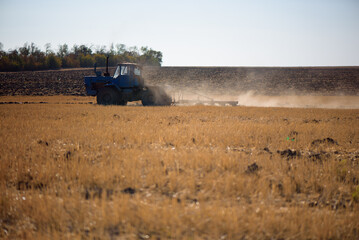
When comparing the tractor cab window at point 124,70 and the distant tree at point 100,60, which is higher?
the distant tree at point 100,60

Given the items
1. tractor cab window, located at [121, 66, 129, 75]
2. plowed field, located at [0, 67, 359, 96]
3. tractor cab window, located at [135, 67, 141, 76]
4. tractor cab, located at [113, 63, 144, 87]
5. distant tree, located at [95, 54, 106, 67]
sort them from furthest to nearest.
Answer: distant tree, located at [95, 54, 106, 67] < plowed field, located at [0, 67, 359, 96] < tractor cab window, located at [135, 67, 141, 76] < tractor cab window, located at [121, 66, 129, 75] < tractor cab, located at [113, 63, 144, 87]

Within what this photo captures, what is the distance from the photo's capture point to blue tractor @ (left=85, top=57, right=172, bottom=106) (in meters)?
19.5

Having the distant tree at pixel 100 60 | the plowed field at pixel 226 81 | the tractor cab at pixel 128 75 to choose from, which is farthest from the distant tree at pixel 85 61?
the tractor cab at pixel 128 75

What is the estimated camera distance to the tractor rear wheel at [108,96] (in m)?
19.7

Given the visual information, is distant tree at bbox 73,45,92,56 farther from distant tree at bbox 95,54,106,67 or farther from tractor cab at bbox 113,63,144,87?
tractor cab at bbox 113,63,144,87

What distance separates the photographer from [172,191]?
4121mm

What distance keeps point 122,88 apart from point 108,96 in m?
1.30

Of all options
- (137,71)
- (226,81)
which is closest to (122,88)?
(137,71)

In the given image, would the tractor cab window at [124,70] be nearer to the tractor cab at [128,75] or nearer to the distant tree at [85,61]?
the tractor cab at [128,75]

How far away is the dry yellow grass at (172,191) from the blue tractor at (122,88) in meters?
12.3

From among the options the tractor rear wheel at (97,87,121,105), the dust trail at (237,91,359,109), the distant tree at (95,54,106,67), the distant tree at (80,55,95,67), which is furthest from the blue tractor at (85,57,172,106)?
the distant tree at (80,55,95,67)

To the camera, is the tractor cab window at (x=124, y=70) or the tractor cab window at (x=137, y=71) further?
the tractor cab window at (x=137, y=71)

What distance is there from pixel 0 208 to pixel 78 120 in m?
8.64

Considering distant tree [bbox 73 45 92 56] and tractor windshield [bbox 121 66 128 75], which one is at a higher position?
distant tree [bbox 73 45 92 56]
